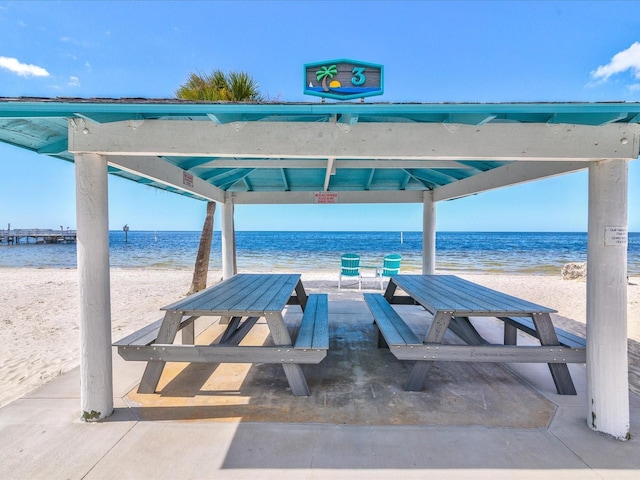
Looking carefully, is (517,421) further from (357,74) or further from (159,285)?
(159,285)

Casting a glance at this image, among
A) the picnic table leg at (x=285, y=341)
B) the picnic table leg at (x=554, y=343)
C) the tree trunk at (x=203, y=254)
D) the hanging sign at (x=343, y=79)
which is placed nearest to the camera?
the hanging sign at (x=343, y=79)

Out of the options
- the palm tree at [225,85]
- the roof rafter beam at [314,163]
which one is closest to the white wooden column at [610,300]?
the roof rafter beam at [314,163]

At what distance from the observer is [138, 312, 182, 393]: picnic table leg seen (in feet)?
10.5

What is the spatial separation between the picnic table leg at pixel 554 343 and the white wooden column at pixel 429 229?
358 centimetres

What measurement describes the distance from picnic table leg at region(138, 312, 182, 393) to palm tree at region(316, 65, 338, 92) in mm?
2524

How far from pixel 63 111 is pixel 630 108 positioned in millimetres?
4139

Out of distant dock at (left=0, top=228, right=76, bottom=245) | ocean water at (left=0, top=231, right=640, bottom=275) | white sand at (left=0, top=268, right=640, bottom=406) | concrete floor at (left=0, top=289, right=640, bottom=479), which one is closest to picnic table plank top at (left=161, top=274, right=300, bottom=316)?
concrete floor at (left=0, top=289, right=640, bottom=479)

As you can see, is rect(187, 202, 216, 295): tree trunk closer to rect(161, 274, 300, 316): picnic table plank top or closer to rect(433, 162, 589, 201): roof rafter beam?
rect(161, 274, 300, 316): picnic table plank top

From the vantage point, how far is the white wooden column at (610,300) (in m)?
2.59

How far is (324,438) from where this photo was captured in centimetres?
254

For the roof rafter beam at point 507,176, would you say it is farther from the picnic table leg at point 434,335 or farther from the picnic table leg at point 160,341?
the picnic table leg at point 160,341

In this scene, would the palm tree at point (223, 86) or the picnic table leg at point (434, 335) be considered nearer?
the picnic table leg at point (434, 335)

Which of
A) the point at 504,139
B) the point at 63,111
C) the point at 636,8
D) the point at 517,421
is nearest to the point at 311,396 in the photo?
the point at 517,421

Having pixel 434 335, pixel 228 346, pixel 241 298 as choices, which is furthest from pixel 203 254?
pixel 434 335
